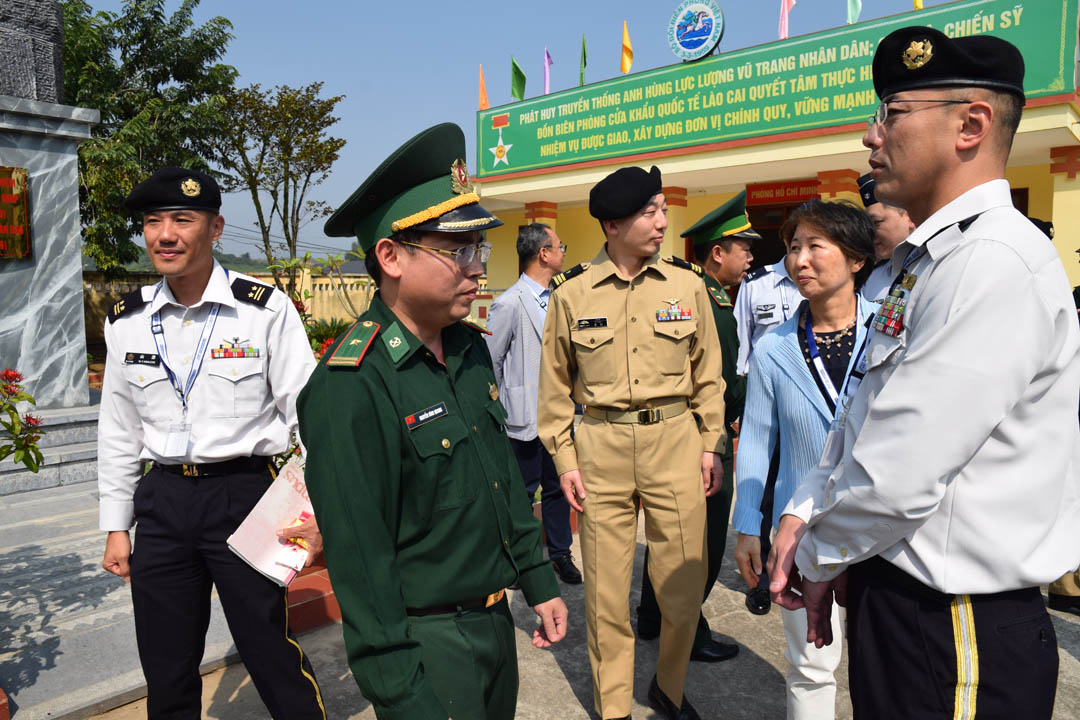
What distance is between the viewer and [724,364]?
3.79 meters

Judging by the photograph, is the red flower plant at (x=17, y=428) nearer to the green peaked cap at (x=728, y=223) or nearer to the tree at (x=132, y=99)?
the green peaked cap at (x=728, y=223)

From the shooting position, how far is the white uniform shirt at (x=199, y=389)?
245 cm

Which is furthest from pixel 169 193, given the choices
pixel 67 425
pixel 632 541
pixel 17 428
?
pixel 67 425

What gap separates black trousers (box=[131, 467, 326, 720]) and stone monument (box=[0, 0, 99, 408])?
18.2ft

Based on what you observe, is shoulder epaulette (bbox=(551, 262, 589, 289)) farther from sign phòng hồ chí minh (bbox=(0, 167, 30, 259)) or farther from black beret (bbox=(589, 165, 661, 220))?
sign phòng hồ chí minh (bbox=(0, 167, 30, 259))

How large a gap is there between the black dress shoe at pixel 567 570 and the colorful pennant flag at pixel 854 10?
34.4ft

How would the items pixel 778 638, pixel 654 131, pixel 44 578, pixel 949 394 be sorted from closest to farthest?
pixel 949 394 → pixel 778 638 → pixel 44 578 → pixel 654 131

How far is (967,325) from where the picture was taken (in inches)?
48.4

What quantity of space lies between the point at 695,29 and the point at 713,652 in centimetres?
1213

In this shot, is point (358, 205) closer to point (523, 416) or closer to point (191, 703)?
point (191, 703)

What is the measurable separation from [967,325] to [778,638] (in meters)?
2.85

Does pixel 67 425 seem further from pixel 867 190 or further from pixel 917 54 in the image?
pixel 917 54

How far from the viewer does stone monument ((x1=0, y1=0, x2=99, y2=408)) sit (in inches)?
260

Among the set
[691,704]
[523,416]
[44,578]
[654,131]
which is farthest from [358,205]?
[654,131]
